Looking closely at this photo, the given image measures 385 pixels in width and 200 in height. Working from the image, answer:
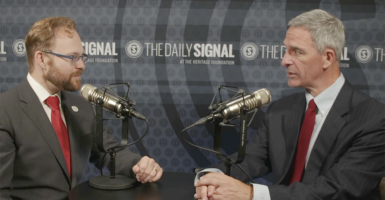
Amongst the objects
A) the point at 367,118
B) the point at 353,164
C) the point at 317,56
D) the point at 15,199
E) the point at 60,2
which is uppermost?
the point at 60,2

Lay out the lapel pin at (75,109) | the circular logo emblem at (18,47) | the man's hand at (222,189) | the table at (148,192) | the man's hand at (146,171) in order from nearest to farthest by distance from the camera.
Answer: the man's hand at (222,189), the table at (148,192), the man's hand at (146,171), the lapel pin at (75,109), the circular logo emblem at (18,47)

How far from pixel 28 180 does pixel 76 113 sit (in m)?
0.54

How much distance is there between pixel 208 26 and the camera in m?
3.47

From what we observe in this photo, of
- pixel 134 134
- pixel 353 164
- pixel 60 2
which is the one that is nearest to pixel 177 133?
pixel 134 134

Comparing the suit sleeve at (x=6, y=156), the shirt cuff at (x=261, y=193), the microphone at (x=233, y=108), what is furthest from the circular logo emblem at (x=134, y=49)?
the shirt cuff at (x=261, y=193)

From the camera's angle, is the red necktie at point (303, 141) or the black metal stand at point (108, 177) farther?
the red necktie at point (303, 141)

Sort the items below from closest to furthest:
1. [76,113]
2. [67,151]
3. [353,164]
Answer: [353,164] → [67,151] → [76,113]

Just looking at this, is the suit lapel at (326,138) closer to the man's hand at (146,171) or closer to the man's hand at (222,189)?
the man's hand at (222,189)

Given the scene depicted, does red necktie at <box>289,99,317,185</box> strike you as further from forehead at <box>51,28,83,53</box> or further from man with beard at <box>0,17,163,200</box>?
forehead at <box>51,28,83,53</box>

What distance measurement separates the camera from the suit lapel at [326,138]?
2.29 metres

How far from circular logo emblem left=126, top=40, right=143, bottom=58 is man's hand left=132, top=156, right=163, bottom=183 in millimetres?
1304

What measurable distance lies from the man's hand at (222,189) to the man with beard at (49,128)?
0.44 m

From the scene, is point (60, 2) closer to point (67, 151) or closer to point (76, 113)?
point (76, 113)

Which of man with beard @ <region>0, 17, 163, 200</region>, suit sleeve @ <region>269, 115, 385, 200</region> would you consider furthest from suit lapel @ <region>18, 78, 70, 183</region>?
suit sleeve @ <region>269, 115, 385, 200</region>
